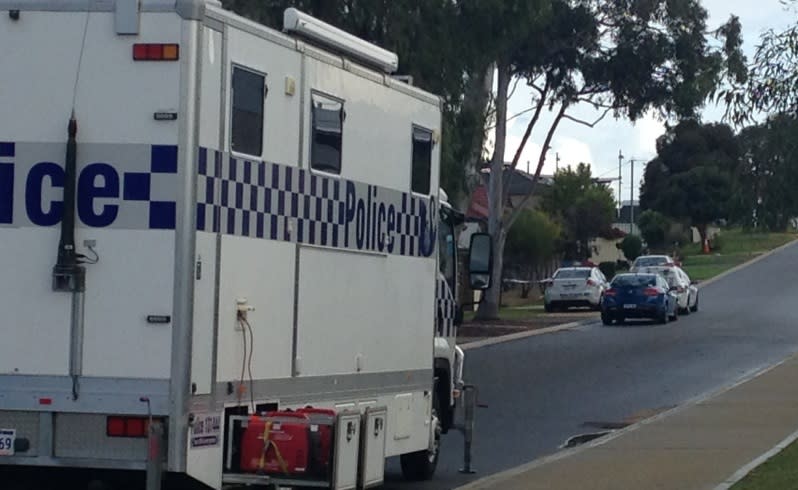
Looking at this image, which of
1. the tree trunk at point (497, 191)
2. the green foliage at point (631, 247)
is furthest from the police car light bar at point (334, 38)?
the green foliage at point (631, 247)

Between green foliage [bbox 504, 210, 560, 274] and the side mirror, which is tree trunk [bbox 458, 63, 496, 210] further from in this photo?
green foliage [bbox 504, 210, 560, 274]

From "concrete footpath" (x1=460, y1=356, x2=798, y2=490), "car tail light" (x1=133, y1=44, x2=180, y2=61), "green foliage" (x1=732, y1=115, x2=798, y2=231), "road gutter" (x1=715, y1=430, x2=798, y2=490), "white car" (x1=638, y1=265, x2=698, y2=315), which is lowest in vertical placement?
"concrete footpath" (x1=460, y1=356, x2=798, y2=490)

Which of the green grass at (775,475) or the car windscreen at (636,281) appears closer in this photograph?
the green grass at (775,475)

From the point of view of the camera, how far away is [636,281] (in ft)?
Answer: 139

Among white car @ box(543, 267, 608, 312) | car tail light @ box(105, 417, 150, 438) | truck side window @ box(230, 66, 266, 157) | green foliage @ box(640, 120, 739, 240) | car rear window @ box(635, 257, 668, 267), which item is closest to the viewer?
car tail light @ box(105, 417, 150, 438)

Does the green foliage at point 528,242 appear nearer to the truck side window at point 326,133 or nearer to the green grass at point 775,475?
the green grass at point 775,475

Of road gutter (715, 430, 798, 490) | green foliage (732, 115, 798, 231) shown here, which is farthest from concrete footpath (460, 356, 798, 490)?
green foliage (732, 115, 798, 231)

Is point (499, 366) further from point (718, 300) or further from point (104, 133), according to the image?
point (718, 300)

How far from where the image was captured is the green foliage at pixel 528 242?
61969 millimetres

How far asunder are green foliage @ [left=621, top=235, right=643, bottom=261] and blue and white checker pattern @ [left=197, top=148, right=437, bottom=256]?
6522 cm

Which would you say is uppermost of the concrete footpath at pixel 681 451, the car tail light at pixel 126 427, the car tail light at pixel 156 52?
the car tail light at pixel 156 52

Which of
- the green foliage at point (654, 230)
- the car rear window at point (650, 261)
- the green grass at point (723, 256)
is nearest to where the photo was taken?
the car rear window at point (650, 261)

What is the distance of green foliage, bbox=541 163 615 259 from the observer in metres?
75.6

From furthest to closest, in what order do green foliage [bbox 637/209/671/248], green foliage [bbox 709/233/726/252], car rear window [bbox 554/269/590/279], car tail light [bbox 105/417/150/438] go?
green foliage [bbox 709/233/726/252], green foliage [bbox 637/209/671/248], car rear window [bbox 554/269/590/279], car tail light [bbox 105/417/150/438]
